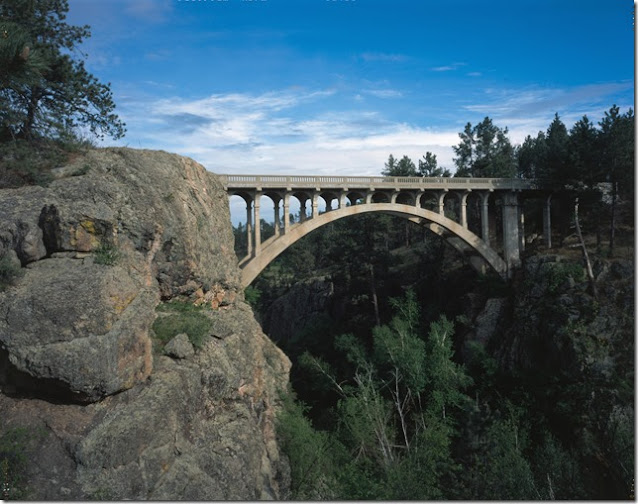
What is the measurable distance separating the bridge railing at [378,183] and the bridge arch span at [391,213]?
110 centimetres

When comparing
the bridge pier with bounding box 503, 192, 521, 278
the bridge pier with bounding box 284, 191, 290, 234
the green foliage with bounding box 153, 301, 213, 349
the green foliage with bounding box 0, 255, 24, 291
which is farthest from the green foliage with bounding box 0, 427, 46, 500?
the bridge pier with bounding box 503, 192, 521, 278

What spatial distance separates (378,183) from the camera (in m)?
24.6

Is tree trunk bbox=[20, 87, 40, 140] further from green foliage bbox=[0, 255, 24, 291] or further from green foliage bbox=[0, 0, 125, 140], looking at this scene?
green foliage bbox=[0, 255, 24, 291]

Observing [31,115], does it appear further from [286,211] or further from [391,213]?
[391,213]

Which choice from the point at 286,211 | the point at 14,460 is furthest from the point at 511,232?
the point at 14,460

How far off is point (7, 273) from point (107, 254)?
92.0 inches

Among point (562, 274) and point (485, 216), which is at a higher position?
point (485, 216)

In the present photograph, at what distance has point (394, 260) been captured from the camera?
33.0 m

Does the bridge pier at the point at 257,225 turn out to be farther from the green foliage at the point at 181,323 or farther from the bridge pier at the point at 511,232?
the bridge pier at the point at 511,232

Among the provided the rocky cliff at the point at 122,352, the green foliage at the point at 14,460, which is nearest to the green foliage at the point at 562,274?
the rocky cliff at the point at 122,352

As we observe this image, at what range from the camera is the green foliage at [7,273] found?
1095 centimetres

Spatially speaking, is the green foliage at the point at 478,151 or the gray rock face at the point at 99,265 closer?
the gray rock face at the point at 99,265

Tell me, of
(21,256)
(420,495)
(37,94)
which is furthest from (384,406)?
(37,94)

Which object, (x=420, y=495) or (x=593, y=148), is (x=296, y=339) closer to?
(x=420, y=495)
